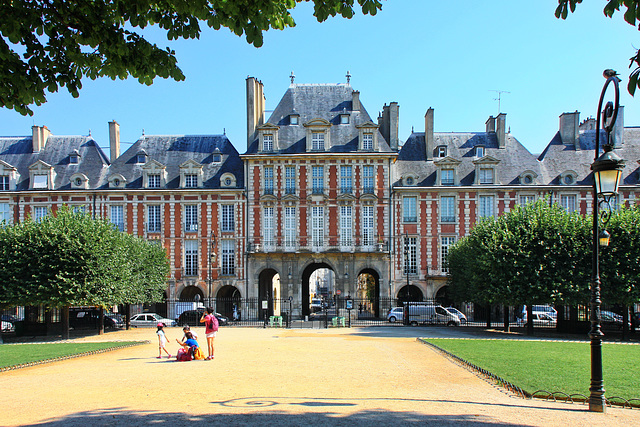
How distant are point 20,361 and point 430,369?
41.0 feet

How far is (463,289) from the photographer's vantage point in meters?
34.6

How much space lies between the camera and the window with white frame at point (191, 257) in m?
43.1

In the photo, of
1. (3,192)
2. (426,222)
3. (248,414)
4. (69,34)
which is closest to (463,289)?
(426,222)

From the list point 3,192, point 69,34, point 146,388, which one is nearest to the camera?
point 69,34

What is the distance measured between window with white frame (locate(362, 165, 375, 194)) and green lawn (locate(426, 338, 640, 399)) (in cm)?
2108

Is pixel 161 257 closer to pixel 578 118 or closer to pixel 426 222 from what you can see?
pixel 426 222

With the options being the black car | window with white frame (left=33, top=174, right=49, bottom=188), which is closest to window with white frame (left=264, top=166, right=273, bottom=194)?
the black car

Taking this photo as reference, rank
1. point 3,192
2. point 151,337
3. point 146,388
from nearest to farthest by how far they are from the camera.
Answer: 1. point 146,388
2. point 151,337
3. point 3,192

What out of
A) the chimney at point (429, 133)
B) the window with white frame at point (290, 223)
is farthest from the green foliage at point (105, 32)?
the chimney at point (429, 133)

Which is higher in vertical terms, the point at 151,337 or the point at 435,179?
the point at 435,179

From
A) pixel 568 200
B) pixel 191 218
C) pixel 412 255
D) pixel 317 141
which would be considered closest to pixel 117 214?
pixel 191 218

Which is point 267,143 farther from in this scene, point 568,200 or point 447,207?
point 568,200

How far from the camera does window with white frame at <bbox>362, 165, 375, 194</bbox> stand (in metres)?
42.9

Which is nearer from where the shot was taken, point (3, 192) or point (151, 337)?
point (151, 337)
